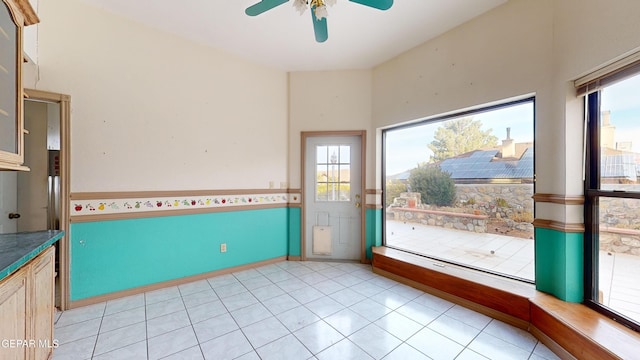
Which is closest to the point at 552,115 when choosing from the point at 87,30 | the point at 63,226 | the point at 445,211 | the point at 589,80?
the point at 589,80

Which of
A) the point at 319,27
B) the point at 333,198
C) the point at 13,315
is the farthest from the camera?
the point at 333,198

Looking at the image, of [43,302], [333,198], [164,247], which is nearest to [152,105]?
[164,247]

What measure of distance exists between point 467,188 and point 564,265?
3.46ft

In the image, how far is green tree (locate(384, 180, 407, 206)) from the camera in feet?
11.5

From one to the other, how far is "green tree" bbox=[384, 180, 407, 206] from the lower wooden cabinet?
348cm

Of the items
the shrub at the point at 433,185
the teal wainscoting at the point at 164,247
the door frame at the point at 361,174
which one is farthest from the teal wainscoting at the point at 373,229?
the teal wainscoting at the point at 164,247

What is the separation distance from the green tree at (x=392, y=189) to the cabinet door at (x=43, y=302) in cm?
348

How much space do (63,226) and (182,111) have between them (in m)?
1.63

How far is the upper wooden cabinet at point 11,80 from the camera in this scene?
1426mm

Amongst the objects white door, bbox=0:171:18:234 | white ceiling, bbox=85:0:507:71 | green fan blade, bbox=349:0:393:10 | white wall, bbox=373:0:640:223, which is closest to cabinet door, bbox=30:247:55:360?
white door, bbox=0:171:18:234

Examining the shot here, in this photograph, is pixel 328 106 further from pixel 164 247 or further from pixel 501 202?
pixel 164 247

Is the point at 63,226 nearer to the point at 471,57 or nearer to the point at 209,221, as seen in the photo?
the point at 209,221

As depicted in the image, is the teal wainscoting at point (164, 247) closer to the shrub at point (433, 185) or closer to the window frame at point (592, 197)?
the shrub at point (433, 185)

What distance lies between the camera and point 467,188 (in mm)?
2811
